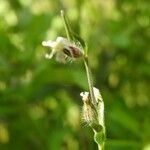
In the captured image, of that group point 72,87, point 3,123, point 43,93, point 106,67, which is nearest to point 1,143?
point 3,123

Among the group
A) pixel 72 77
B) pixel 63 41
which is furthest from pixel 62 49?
pixel 72 77

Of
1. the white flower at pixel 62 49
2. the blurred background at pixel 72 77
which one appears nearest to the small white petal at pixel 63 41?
the white flower at pixel 62 49

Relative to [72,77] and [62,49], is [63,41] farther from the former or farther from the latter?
[72,77]

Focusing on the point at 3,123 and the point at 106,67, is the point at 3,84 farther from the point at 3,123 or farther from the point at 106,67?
the point at 106,67

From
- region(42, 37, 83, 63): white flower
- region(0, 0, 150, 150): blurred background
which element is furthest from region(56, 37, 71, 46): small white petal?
region(0, 0, 150, 150): blurred background

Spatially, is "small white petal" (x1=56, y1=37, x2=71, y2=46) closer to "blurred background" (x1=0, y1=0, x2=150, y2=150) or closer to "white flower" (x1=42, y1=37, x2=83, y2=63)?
"white flower" (x1=42, y1=37, x2=83, y2=63)

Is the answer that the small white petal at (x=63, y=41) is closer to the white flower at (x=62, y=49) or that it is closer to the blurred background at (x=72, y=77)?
the white flower at (x=62, y=49)
